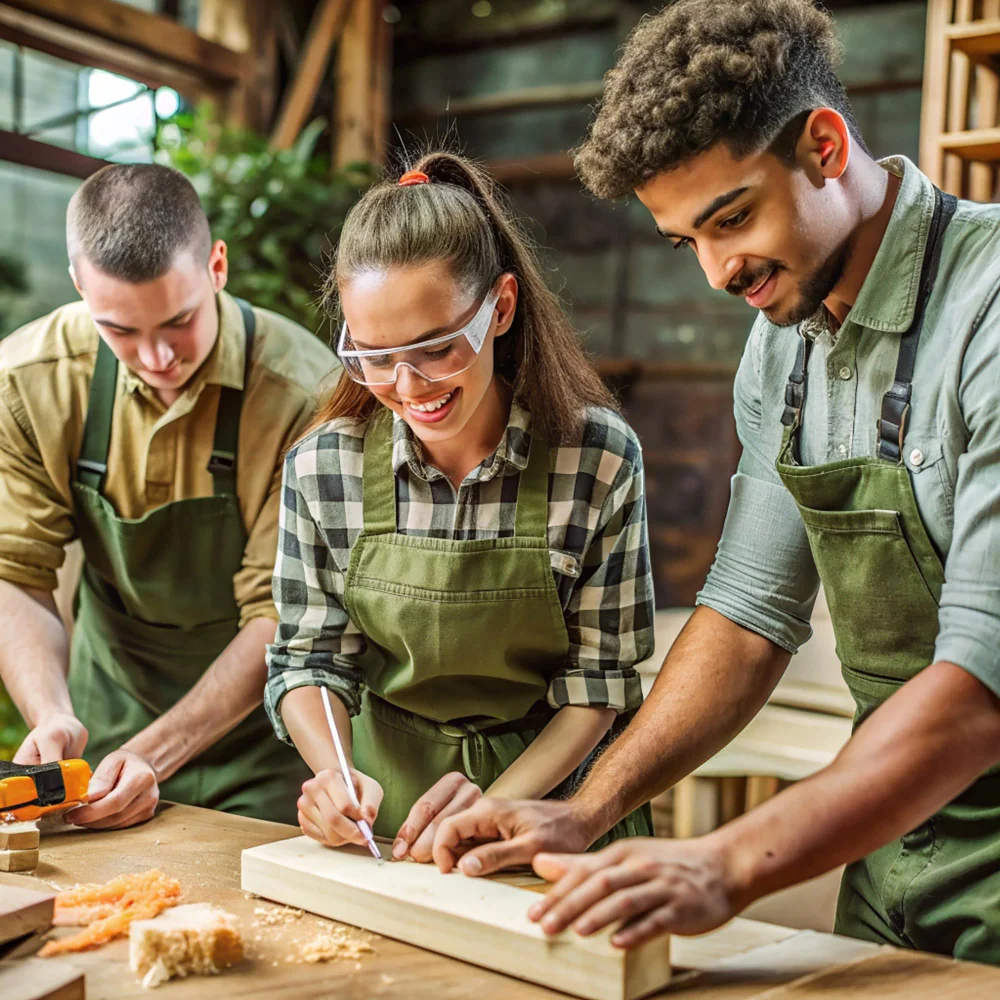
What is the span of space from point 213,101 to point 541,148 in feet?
8.39

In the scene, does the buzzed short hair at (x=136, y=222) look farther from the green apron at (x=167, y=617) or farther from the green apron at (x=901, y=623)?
the green apron at (x=901, y=623)

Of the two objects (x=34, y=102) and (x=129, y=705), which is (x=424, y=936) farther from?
(x=34, y=102)

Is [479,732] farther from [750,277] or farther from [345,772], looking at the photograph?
[750,277]

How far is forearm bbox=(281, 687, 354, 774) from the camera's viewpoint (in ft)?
6.19

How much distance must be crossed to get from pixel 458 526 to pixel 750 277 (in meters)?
0.67

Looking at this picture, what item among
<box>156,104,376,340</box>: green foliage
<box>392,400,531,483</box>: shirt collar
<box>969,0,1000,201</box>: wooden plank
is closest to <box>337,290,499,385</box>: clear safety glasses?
<box>392,400,531,483</box>: shirt collar

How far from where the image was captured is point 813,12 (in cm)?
162

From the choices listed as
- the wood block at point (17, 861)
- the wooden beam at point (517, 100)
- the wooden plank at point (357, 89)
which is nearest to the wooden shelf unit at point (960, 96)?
the wood block at point (17, 861)

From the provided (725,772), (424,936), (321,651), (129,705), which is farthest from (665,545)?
(424,936)

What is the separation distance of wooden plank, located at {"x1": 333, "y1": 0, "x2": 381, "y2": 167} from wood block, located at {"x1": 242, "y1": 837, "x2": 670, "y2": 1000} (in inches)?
210

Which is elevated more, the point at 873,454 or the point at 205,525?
the point at 873,454

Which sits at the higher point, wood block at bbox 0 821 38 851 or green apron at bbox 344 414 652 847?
green apron at bbox 344 414 652 847

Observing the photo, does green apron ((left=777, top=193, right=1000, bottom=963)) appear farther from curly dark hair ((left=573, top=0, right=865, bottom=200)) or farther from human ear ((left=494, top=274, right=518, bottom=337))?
human ear ((left=494, top=274, right=518, bottom=337))

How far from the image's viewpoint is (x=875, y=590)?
1.66 m
